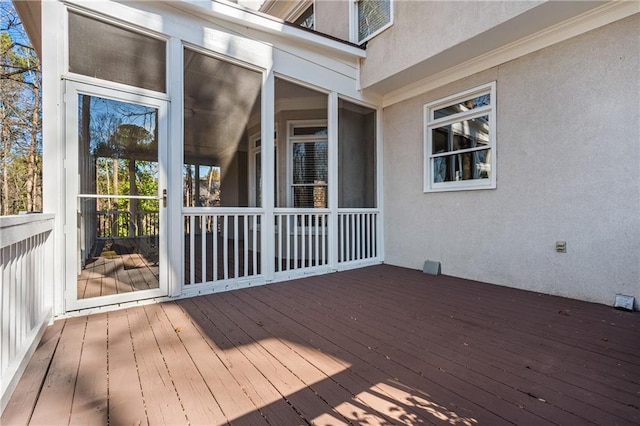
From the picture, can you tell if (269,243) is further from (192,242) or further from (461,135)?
(461,135)

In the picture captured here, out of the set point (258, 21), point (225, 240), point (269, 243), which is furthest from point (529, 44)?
point (225, 240)

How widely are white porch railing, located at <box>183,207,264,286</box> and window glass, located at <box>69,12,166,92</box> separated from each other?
1408mm

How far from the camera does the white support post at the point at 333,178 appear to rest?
463 centimetres

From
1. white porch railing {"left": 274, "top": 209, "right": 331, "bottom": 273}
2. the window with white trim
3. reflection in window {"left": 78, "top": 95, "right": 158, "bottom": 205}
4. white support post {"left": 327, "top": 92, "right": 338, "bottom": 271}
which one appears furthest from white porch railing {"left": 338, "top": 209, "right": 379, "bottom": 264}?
reflection in window {"left": 78, "top": 95, "right": 158, "bottom": 205}

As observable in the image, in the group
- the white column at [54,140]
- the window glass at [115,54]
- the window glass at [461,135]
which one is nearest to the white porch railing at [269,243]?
the white column at [54,140]

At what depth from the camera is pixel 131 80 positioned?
9.69ft

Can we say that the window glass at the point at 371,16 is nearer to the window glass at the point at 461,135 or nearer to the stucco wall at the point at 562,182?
the stucco wall at the point at 562,182

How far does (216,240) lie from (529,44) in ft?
14.2

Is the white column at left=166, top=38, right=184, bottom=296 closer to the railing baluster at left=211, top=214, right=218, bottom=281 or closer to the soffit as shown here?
the railing baluster at left=211, top=214, right=218, bottom=281

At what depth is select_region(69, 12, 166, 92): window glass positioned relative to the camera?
8.89ft

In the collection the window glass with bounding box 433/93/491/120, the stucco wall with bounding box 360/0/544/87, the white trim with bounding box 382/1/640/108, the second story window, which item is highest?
the second story window

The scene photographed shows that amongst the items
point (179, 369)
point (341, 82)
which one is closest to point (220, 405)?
point (179, 369)

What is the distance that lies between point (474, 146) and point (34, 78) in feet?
34.1

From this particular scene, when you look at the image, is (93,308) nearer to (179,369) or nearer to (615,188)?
(179,369)
